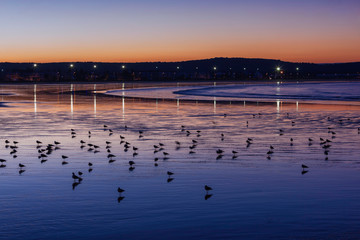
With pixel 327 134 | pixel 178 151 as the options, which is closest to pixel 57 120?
pixel 178 151

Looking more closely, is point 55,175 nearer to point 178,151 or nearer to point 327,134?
point 178,151

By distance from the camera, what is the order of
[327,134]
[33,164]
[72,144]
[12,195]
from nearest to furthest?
[12,195], [33,164], [72,144], [327,134]

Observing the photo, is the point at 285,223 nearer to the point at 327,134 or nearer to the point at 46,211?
the point at 46,211

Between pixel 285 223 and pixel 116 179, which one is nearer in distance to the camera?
pixel 285 223

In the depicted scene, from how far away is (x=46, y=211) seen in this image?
33.8 ft

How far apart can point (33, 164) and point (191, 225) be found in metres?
8.06

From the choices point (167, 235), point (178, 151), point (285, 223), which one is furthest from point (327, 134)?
point (167, 235)

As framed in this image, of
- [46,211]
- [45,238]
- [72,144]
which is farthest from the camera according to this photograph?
[72,144]

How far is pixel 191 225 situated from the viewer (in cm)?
938

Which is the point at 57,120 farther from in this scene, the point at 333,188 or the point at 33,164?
the point at 333,188

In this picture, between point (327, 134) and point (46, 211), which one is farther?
point (327, 134)

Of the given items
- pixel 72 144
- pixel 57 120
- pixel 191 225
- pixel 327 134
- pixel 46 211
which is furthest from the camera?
pixel 57 120

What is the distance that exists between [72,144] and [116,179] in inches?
287

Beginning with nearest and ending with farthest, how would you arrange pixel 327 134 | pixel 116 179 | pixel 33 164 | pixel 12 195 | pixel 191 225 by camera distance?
1. pixel 191 225
2. pixel 12 195
3. pixel 116 179
4. pixel 33 164
5. pixel 327 134
